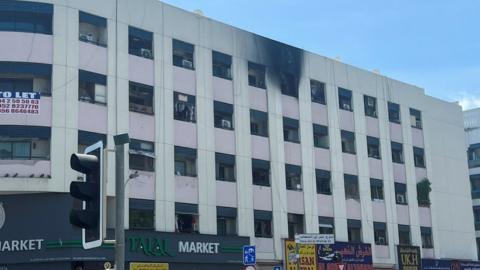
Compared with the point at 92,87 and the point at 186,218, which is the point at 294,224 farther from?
the point at 92,87

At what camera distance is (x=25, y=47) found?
27.8 metres

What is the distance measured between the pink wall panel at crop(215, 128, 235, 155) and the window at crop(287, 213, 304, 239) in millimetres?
4936

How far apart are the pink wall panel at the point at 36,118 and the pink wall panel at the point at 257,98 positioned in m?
11.1

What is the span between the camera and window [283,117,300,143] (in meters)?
37.1

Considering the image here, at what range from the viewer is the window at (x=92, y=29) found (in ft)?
96.3

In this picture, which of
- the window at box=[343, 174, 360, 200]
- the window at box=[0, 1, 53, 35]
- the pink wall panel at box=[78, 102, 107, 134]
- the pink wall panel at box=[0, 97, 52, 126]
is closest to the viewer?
the pink wall panel at box=[0, 97, 52, 126]

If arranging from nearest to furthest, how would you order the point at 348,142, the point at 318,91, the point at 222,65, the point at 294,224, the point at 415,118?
the point at 222,65 < the point at 294,224 < the point at 318,91 < the point at 348,142 < the point at 415,118

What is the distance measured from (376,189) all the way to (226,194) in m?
11.8

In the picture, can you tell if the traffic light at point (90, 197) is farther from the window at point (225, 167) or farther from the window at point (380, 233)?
the window at point (380, 233)

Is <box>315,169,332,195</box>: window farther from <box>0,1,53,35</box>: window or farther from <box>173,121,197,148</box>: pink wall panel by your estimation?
<box>0,1,53,35</box>: window

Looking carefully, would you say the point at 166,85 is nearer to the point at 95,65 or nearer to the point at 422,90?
the point at 95,65

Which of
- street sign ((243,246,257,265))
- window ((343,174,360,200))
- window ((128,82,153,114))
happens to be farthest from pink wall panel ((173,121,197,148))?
street sign ((243,246,257,265))

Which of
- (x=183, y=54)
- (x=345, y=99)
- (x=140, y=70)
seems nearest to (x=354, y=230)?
(x=345, y=99)

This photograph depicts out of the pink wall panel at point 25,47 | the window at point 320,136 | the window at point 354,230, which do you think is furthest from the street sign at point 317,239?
the window at point 354,230
